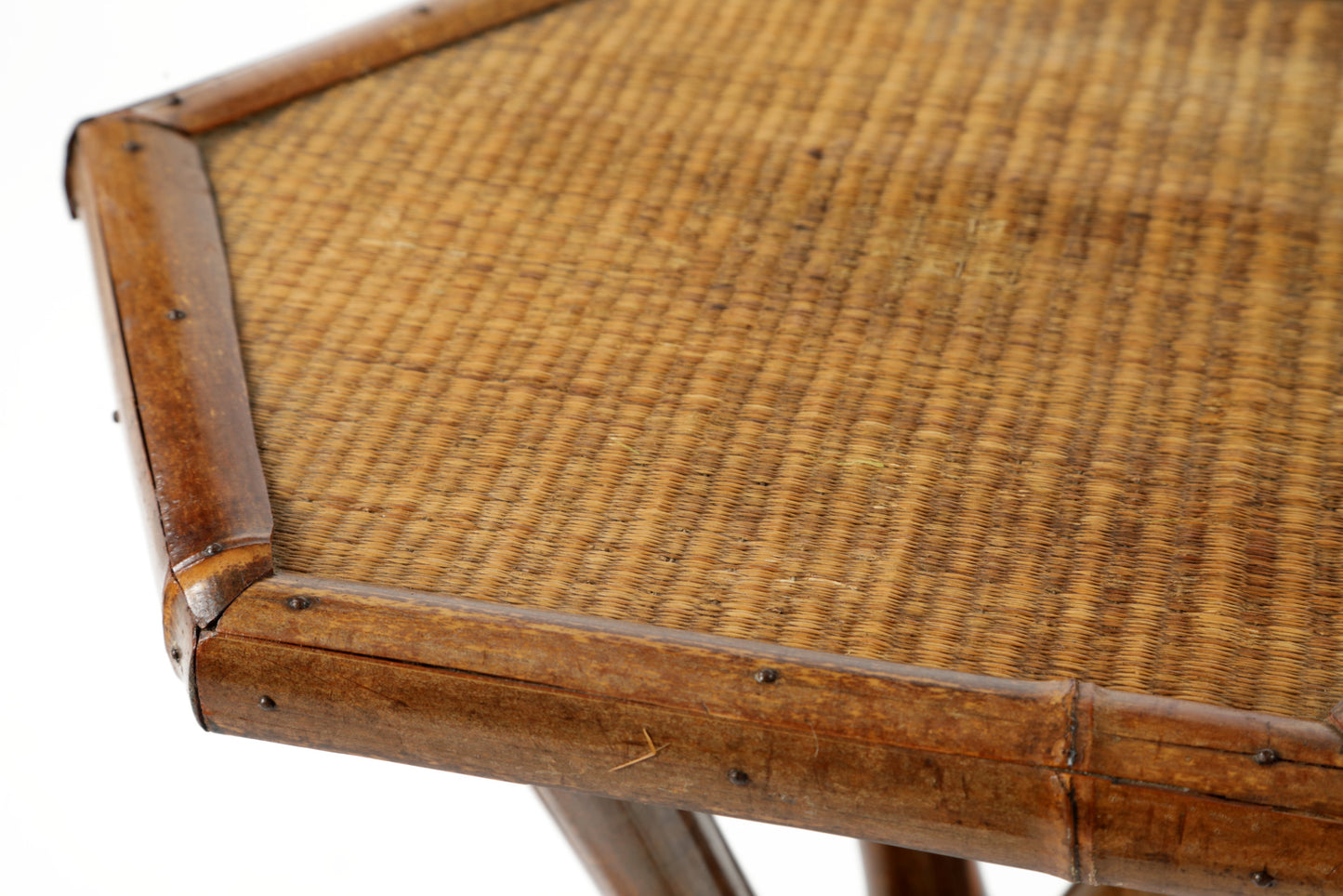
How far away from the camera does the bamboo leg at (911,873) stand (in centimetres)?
86

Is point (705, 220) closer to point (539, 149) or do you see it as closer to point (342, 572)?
point (539, 149)

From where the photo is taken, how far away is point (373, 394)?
2.00 ft

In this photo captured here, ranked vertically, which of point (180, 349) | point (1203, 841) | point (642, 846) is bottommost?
point (642, 846)

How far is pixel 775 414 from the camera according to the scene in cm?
59

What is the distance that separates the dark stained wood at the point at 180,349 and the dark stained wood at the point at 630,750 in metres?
0.04

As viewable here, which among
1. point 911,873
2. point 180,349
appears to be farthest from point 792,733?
point 911,873

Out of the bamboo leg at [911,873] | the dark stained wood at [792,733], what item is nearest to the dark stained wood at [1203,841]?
the dark stained wood at [792,733]

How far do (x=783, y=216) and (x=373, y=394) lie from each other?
221mm

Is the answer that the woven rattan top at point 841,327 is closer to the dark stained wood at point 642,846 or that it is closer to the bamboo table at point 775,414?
the bamboo table at point 775,414

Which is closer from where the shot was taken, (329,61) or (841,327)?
(841,327)

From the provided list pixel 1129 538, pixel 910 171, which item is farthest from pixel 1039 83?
pixel 1129 538

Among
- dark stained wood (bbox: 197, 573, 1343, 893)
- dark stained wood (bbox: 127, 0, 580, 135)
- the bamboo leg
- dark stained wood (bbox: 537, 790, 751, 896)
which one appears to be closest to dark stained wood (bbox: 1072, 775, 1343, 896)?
dark stained wood (bbox: 197, 573, 1343, 893)

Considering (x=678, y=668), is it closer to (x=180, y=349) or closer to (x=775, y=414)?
(x=775, y=414)

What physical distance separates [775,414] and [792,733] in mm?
168
